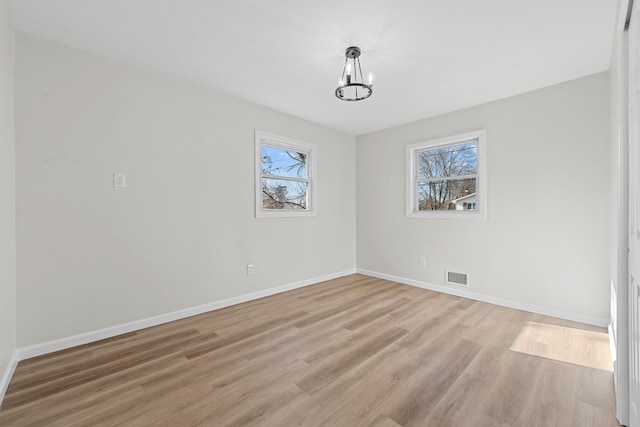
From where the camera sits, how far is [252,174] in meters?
3.52

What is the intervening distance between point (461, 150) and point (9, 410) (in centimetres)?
475

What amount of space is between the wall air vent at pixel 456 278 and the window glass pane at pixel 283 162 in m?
2.51

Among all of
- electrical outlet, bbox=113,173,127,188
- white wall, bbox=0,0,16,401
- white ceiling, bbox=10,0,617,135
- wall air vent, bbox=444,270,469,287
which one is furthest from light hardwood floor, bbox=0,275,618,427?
white ceiling, bbox=10,0,617,135

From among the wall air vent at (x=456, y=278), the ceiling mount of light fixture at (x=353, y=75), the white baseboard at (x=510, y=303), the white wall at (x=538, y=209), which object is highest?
the ceiling mount of light fixture at (x=353, y=75)

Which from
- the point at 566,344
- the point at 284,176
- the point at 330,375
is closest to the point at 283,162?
the point at 284,176

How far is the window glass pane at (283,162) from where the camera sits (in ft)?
12.4

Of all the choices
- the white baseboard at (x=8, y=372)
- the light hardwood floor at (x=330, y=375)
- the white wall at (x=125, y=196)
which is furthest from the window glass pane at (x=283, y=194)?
the white baseboard at (x=8, y=372)

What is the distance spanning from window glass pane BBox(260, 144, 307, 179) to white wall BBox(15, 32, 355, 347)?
0.28 meters

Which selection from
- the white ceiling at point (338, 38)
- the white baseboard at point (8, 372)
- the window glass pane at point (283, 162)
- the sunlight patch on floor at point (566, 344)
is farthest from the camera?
the window glass pane at point (283, 162)

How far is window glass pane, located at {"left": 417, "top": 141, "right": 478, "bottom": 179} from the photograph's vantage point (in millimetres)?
3650

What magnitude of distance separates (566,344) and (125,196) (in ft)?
13.5

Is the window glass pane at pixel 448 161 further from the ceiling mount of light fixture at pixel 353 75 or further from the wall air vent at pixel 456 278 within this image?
the ceiling mount of light fixture at pixel 353 75

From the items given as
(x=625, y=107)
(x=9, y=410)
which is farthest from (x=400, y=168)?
(x=9, y=410)

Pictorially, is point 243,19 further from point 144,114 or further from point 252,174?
point 252,174
